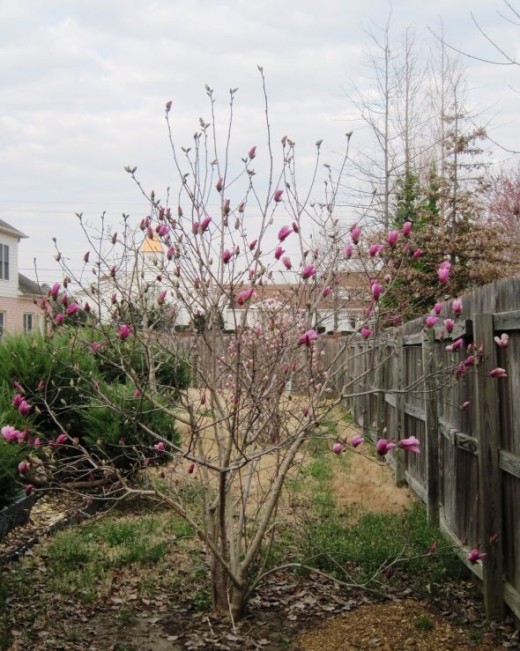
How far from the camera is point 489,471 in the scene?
3.85 m

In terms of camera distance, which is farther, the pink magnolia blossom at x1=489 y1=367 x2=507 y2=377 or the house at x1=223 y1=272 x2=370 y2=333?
the house at x1=223 y1=272 x2=370 y2=333

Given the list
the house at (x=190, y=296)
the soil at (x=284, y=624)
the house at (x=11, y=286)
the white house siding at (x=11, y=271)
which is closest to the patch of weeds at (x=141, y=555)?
the soil at (x=284, y=624)

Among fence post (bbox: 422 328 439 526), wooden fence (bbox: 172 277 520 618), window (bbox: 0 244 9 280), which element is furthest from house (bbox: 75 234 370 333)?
window (bbox: 0 244 9 280)

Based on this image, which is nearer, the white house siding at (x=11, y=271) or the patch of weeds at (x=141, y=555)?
the patch of weeds at (x=141, y=555)

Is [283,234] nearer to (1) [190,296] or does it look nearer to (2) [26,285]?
(1) [190,296]

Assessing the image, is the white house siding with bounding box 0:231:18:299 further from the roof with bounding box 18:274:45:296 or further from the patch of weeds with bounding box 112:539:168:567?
the patch of weeds with bounding box 112:539:168:567

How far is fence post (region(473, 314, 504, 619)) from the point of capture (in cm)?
379

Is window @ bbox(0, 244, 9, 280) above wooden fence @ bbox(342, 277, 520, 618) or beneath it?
above

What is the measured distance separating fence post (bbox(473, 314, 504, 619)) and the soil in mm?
Answer: 226

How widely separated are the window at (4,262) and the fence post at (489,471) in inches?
1181

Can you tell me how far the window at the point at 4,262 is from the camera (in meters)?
31.4

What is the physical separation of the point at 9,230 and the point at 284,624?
98.6 ft

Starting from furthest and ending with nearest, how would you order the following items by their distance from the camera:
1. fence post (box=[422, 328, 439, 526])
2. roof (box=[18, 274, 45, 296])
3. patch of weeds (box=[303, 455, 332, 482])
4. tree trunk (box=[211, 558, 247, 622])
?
roof (box=[18, 274, 45, 296]), patch of weeds (box=[303, 455, 332, 482]), fence post (box=[422, 328, 439, 526]), tree trunk (box=[211, 558, 247, 622])

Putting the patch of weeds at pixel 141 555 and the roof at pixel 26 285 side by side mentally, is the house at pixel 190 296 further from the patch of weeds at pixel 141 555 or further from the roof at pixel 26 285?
the roof at pixel 26 285
